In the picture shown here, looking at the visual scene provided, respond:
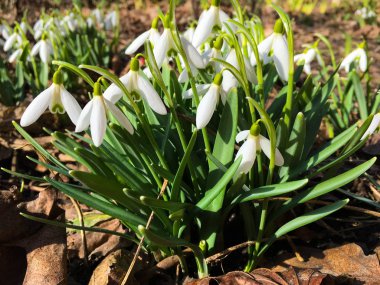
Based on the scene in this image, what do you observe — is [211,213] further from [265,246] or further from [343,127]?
[343,127]

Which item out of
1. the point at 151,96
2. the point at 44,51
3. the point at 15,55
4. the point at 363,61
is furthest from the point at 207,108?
the point at 15,55

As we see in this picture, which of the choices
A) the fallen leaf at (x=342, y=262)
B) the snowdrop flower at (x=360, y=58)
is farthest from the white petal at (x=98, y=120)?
the snowdrop flower at (x=360, y=58)

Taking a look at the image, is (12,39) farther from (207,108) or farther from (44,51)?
(207,108)

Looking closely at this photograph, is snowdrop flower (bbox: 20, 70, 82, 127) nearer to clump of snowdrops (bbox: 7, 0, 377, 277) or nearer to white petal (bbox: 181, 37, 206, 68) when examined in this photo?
clump of snowdrops (bbox: 7, 0, 377, 277)

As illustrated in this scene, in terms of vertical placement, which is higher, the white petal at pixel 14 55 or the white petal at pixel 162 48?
the white petal at pixel 162 48

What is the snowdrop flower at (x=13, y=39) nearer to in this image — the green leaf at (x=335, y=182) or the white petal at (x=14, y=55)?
the white petal at (x=14, y=55)

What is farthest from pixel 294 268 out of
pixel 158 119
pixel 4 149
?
pixel 4 149

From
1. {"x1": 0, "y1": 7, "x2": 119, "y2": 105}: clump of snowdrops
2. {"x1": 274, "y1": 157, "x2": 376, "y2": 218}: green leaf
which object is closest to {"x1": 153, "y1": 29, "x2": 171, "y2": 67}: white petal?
{"x1": 274, "y1": 157, "x2": 376, "y2": 218}: green leaf
